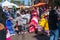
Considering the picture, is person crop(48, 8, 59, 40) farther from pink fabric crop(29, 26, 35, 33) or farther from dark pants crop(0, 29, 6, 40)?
pink fabric crop(29, 26, 35, 33)

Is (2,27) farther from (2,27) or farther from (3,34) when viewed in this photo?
(3,34)

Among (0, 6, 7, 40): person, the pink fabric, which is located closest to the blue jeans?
(0, 6, 7, 40): person

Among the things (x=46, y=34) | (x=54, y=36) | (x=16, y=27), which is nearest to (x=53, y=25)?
(x=54, y=36)

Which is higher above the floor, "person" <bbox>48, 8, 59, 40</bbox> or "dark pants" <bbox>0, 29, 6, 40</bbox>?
"dark pants" <bbox>0, 29, 6, 40</bbox>

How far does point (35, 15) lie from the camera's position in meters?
15.9

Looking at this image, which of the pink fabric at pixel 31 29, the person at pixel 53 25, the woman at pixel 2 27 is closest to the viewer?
the woman at pixel 2 27

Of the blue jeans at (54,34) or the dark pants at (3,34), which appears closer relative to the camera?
the dark pants at (3,34)

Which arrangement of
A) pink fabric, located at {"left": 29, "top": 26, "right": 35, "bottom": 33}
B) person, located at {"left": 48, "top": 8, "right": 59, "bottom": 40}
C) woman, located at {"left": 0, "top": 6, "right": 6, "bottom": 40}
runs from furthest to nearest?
pink fabric, located at {"left": 29, "top": 26, "right": 35, "bottom": 33}, person, located at {"left": 48, "top": 8, "right": 59, "bottom": 40}, woman, located at {"left": 0, "top": 6, "right": 6, "bottom": 40}

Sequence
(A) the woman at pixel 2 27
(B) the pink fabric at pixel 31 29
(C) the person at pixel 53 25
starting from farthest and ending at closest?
(B) the pink fabric at pixel 31 29 < (C) the person at pixel 53 25 < (A) the woman at pixel 2 27

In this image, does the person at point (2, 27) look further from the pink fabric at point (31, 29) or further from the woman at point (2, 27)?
the pink fabric at point (31, 29)

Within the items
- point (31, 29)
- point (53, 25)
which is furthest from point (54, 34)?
point (31, 29)

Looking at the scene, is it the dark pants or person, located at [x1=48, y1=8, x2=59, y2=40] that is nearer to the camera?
the dark pants

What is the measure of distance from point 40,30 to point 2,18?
988 cm

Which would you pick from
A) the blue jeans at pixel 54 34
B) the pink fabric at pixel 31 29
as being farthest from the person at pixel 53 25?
the pink fabric at pixel 31 29
